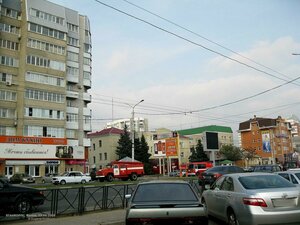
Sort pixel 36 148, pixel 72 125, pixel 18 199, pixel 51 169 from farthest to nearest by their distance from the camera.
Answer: pixel 72 125 → pixel 51 169 → pixel 36 148 → pixel 18 199

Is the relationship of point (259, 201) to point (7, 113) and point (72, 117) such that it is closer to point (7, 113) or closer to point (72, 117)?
point (7, 113)

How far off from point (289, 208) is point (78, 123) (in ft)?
193

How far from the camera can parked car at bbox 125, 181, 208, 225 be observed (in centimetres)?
715

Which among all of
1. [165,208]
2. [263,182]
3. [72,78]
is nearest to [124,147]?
[72,78]

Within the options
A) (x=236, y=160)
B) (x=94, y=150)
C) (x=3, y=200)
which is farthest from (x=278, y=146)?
(x=3, y=200)

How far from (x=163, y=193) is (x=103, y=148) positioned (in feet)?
287

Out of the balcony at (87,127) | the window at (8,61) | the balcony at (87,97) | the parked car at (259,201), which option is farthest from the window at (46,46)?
the parked car at (259,201)

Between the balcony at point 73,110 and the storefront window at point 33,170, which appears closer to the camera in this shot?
the storefront window at point 33,170

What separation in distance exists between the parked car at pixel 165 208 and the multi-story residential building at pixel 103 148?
277ft

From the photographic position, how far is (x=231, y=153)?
98.2 meters

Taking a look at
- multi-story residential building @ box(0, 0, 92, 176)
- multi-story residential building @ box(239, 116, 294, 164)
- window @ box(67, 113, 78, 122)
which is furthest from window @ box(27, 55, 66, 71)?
multi-story residential building @ box(239, 116, 294, 164)

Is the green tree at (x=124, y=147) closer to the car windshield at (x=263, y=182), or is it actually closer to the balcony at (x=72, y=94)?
the balcony at (x=72, y=94)

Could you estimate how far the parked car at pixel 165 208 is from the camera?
715cm

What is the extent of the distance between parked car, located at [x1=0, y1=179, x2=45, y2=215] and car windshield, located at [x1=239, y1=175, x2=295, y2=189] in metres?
7.94
